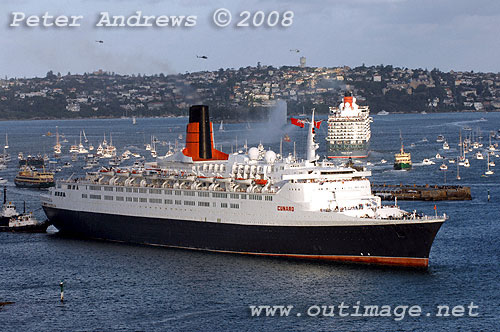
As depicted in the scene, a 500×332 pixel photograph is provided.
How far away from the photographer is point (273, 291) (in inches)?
1634

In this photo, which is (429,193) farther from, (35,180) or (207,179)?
(35,180)

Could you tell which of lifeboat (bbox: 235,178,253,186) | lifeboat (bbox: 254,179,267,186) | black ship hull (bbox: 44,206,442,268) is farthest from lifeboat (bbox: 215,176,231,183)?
black ship hull (bbox: 44,206,442,268)

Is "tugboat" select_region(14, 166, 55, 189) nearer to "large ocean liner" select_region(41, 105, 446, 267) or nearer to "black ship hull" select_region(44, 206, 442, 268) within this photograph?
"large ocean liner" select_region(41, 105, 446, 267)

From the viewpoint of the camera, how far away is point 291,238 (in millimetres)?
48000

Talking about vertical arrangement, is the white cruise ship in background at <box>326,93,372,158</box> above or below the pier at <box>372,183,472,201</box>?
above

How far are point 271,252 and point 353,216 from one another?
5.36 metres

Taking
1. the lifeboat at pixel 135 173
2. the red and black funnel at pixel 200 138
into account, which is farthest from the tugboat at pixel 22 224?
the red and black funnel at pixel 200 138

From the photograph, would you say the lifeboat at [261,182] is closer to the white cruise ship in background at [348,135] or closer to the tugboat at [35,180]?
the tugboat at [35,180]

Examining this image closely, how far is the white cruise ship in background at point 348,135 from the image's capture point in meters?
126

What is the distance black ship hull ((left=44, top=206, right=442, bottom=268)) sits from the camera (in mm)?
45438

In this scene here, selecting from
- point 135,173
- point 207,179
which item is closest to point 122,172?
point 135,173

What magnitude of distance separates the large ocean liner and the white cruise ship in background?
69375mm

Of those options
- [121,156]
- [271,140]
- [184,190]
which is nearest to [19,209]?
[184,190]

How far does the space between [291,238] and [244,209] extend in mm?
3403
